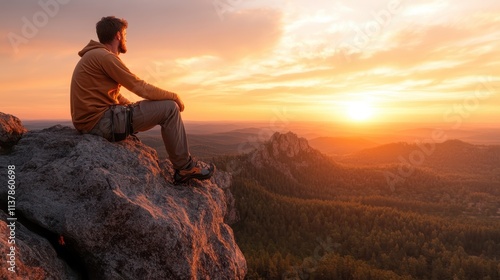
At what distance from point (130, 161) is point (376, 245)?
5271 cm

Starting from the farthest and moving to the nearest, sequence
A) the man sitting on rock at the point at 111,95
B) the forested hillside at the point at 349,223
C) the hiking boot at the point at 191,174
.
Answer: the forested hillside at the point at 349,223 < the hiking boot at the point at 191,174 < the man sitting on rock at the point at 111,95

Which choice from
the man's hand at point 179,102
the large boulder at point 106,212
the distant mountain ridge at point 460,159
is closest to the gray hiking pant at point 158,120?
the man's hand at point 179,102

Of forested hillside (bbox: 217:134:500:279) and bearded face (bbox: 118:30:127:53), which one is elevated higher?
bearded face (bbox: 118:30:127:53)

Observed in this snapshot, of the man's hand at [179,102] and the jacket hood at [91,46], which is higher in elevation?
the jacket hood at [91,46]

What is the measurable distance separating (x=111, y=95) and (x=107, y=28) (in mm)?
2012

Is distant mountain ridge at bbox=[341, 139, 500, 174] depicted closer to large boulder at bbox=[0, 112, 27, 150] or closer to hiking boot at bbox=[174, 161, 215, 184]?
hiking boot at bbox=[174, 161, 215, 184]

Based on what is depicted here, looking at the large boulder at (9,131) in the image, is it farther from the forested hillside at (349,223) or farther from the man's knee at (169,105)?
the forested hillside at (349,223)

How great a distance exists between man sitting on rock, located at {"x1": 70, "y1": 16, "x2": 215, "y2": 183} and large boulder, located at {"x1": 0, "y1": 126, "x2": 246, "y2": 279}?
711mm

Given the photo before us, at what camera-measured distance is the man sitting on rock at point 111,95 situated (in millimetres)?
9312

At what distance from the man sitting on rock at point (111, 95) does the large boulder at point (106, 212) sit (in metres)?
0.71

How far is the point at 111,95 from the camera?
10.1 m

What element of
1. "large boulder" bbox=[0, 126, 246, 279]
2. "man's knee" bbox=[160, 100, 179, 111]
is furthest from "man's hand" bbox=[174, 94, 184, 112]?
"large boulder" bbox=[0, 126, 246, 279]

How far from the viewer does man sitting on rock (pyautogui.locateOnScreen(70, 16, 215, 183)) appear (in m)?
9.31

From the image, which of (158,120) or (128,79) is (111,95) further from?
(158,120)
